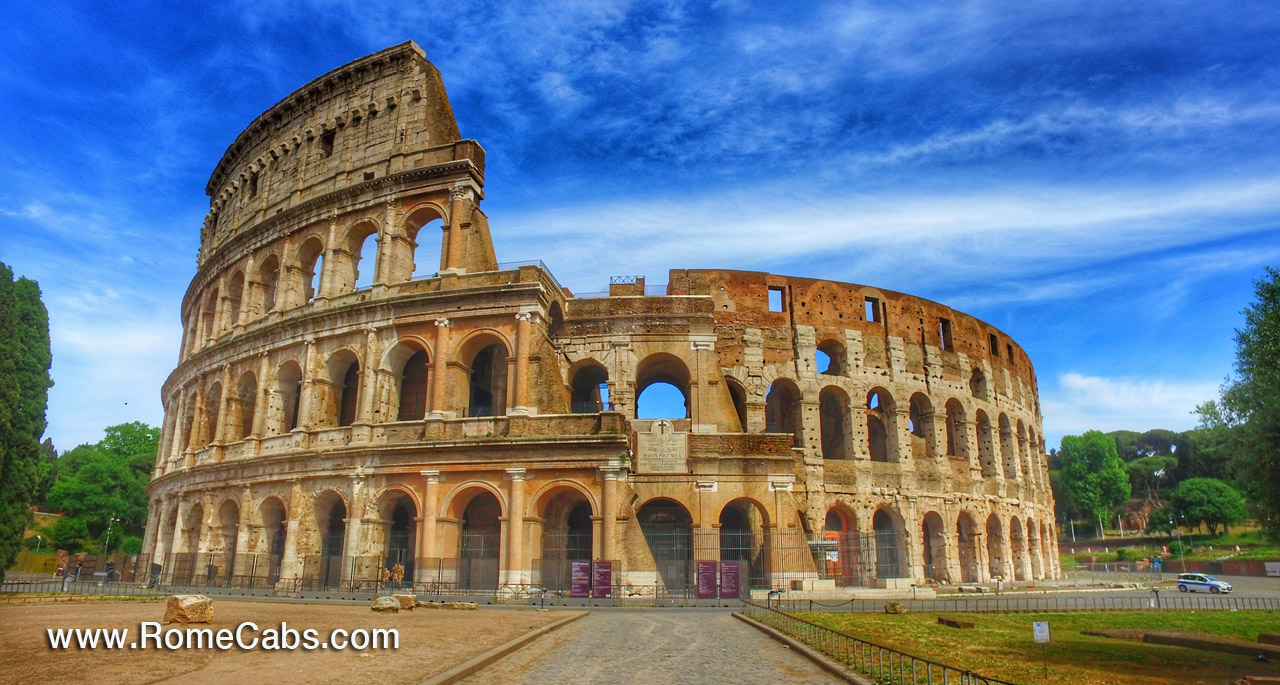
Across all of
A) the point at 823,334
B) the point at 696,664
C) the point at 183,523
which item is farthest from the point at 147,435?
the point at 696,664

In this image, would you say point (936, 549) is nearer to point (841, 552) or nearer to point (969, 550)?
point (969, 550)

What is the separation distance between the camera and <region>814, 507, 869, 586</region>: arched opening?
79.7ft

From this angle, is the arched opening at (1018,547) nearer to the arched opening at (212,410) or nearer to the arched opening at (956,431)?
the arched opening at (956,431)

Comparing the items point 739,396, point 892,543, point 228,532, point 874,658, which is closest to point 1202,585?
point 892,543

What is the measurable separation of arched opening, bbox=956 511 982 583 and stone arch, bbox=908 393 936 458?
2969 mm

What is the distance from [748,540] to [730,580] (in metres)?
4.42

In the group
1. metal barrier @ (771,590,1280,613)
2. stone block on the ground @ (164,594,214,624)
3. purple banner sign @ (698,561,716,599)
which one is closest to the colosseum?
purple banner sign @ (698,561,716,599)

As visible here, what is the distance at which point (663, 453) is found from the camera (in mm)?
23516

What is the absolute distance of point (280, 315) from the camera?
1067 inches

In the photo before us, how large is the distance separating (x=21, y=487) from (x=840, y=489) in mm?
27222

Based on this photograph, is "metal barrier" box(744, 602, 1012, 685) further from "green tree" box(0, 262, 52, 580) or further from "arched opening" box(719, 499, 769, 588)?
"green tree" box(0, 262, 52, 580)

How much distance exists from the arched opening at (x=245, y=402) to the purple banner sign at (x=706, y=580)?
17.7 m

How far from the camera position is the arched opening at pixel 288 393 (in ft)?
86.5

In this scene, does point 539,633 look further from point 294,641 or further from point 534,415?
point 534,415
